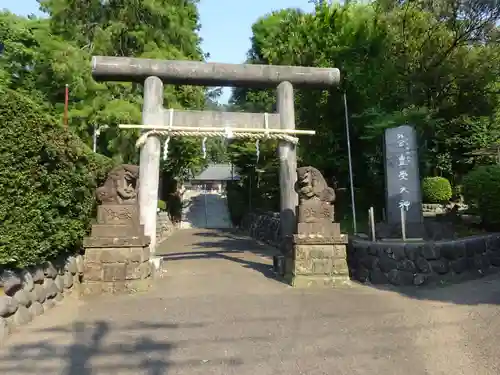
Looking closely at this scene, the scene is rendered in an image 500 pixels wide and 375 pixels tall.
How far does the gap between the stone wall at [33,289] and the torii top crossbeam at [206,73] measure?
3.66 meters

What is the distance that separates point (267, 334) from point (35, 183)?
3.16 metres

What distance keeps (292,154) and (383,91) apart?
6.12 metres

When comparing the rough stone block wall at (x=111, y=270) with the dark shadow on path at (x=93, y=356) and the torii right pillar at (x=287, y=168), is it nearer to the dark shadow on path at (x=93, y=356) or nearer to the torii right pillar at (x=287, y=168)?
the dark shadow on path at (x=93, y=356)

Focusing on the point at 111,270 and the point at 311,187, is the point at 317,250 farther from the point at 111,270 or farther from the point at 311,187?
the point at 111,270

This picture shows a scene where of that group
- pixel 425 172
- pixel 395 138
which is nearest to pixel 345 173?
pixel 425 172

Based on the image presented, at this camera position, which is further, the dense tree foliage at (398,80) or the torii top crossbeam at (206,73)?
the dense tree foliage at (398,80)

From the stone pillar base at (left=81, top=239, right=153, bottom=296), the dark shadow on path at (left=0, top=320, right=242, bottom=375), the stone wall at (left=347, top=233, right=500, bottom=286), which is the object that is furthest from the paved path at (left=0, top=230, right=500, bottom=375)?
the stone wall at (left=347, top=233, right=500, bottom=286)

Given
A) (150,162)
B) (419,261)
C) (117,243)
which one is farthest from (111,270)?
(419,261)

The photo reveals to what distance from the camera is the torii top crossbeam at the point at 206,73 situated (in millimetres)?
7680

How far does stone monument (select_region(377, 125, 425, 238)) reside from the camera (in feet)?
27.3

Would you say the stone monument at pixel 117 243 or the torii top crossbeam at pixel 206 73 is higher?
the torii top crossbeam at pixel 206 73

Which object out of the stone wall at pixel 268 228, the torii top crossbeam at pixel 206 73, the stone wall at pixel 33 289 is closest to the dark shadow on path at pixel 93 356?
the stone wall at pixel 33 289

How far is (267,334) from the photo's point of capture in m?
4.36

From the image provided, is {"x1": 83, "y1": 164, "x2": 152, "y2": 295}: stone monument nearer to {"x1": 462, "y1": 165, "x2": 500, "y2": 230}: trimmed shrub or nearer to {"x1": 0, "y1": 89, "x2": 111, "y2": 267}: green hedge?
A: {"x1": 0, "y1": 89, "x2": 111, "y2": 267}: green hedge
